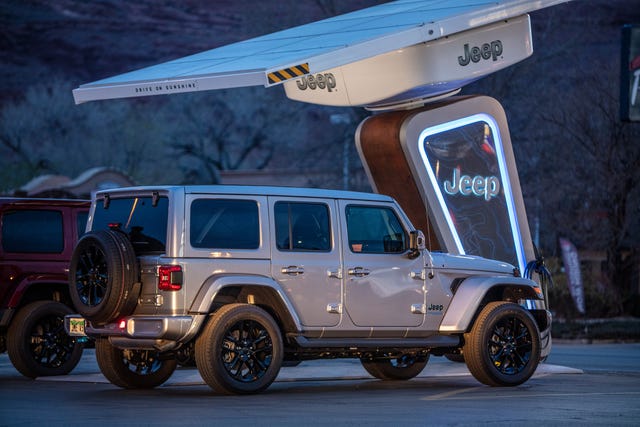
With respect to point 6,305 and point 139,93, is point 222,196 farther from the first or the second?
point 6,305

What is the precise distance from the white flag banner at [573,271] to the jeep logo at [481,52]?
13.8 metres

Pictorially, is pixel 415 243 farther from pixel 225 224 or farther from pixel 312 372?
pixel 312 372

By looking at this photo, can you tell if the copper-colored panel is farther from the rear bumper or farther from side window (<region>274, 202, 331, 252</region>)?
the rear bumper

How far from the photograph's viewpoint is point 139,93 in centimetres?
1496

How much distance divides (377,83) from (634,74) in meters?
5.08

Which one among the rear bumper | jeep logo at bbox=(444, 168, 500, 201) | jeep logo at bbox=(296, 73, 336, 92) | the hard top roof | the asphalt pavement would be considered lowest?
the asphalt pavement

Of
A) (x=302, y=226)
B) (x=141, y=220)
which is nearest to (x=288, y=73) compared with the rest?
(x=302, y=226)

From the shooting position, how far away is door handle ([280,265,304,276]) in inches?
515

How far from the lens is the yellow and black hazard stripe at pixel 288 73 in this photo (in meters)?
13.8

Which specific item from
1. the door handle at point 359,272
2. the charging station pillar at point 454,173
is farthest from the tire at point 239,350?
the charging station pillar at point 454,173

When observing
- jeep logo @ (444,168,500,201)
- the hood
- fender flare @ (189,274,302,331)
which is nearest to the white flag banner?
jeep logo @ (444,168,500,201)

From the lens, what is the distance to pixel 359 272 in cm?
1362

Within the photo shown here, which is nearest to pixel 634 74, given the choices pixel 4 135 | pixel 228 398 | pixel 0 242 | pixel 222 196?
pixel 222 196

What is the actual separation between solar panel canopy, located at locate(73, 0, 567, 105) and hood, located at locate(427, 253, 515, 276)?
2.47m
